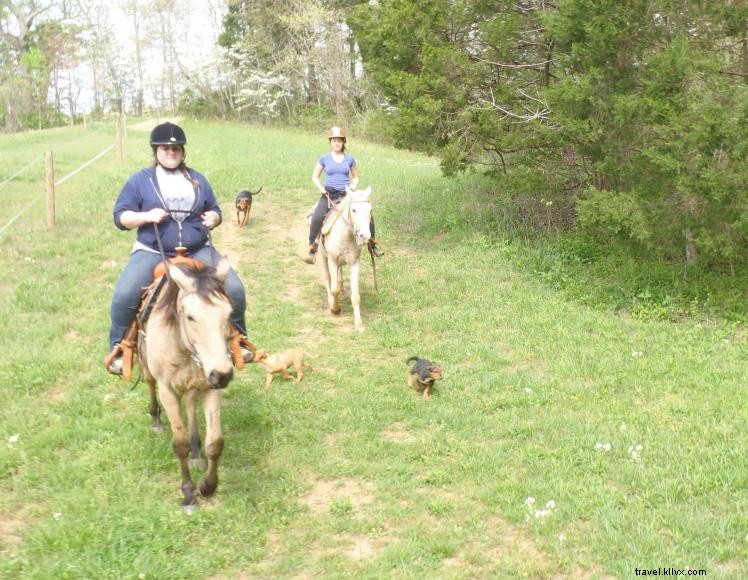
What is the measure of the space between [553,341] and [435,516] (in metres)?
4.25

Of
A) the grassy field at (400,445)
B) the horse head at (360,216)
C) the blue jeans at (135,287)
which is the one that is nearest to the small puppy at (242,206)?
the grassy field at (400,445)

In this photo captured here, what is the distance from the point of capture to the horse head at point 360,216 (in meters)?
9.27

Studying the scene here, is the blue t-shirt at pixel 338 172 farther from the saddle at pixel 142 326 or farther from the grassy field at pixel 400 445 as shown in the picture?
the saddle at pixel 142 326

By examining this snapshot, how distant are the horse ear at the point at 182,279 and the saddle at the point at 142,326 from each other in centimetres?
72

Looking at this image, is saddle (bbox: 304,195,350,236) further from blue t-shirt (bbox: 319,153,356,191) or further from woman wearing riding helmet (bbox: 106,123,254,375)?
woman wearing riding helmet (bbox: 106,123,254,375)

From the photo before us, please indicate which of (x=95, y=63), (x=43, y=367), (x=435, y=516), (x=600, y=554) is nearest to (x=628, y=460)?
(x=600, y=554)

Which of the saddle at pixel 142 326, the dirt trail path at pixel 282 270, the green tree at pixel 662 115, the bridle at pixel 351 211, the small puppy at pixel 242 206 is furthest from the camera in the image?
the small puppy at pixel 242 206

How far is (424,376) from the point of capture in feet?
23.7

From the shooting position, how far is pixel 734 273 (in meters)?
9.87

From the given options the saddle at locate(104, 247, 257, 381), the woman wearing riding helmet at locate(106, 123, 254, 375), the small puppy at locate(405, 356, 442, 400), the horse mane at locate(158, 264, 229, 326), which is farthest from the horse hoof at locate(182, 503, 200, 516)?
the small puppy at locate(405, 356, 442, 400)

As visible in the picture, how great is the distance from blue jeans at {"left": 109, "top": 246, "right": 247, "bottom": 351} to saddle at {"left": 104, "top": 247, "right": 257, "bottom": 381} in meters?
0.06

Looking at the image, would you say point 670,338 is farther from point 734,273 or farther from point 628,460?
point 628,460

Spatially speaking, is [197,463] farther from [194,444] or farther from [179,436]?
[179,436]

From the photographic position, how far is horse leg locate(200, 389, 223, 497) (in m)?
5.05
